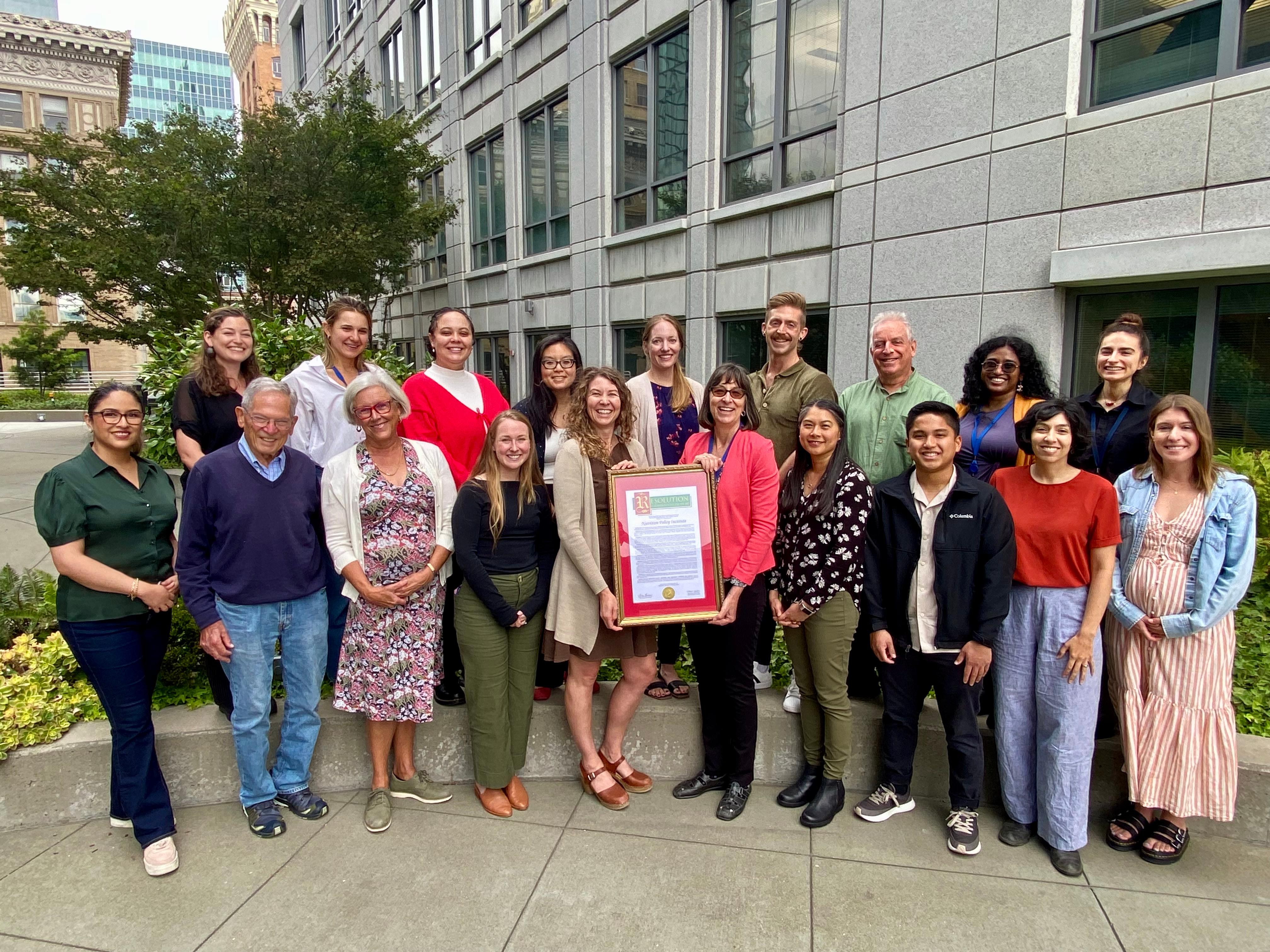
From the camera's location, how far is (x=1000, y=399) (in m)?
3.91

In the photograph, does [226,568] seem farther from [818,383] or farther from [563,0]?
[563,0]

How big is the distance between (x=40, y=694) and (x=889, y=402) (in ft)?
15.0

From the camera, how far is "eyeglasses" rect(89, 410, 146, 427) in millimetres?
3240

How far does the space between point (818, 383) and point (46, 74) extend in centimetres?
7126

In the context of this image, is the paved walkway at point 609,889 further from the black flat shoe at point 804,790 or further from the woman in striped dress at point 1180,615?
the woman in striped dress at point 1180,615

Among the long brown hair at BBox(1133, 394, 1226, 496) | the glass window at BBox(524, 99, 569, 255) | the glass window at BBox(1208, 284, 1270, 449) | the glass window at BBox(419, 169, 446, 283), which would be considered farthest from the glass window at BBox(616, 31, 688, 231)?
the long brown hair at BBox(1133, 394, 1226, 496)

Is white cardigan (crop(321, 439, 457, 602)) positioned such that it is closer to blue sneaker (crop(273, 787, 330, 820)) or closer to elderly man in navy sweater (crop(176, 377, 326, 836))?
elderly man in navy sweater (crop(176, 377, 326, 836))

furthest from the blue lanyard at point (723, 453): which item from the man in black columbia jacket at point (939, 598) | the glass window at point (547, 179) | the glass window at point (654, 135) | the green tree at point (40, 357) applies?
the green tree at point (40, 357)

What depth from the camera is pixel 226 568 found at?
3.39 metres

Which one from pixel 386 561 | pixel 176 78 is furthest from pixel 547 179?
pixel 176 78

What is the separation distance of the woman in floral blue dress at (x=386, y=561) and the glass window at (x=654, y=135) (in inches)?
368

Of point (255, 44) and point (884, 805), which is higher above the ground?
point (255, 44)

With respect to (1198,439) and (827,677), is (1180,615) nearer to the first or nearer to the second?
(1198,439)

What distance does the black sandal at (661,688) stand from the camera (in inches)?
164
